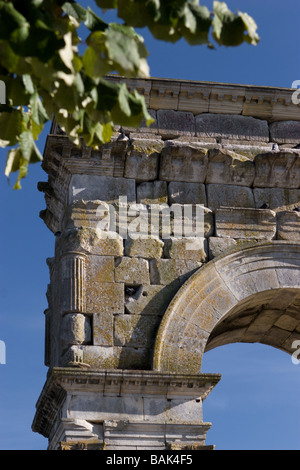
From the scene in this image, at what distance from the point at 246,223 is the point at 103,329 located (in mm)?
2415

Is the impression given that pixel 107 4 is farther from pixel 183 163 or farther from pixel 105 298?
pixel 183 163

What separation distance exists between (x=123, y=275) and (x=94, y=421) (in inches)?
72.1

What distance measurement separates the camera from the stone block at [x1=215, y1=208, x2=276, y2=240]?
484 inches

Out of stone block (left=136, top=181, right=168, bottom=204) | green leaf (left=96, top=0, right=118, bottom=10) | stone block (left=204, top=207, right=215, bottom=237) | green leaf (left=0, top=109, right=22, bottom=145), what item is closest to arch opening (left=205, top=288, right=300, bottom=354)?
stone block (left=204, top=207, right=215, bottom=237)

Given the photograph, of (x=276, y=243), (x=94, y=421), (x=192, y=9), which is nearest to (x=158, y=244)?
(x=276, y=243)

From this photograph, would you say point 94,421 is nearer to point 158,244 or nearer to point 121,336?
point 121,336

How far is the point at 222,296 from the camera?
11.9m

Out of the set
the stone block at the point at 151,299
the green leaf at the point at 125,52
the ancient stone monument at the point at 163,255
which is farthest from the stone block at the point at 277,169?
the green leaf at the point at 125,52

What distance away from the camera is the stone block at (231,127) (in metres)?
13.1

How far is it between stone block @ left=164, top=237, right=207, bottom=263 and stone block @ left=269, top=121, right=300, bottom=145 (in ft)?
6.97
